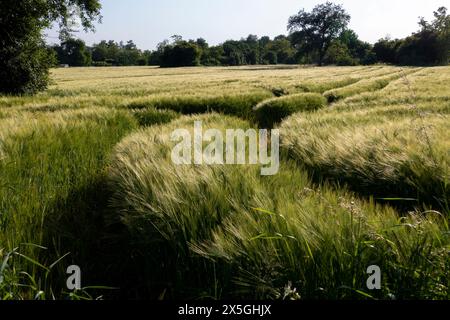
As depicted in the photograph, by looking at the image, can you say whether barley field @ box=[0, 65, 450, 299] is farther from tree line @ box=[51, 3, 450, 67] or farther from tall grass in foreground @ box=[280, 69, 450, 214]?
tree line @ box=[51, 3, 450, 67]

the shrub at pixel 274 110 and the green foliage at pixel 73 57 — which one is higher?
the green foliage at pixel 73 57

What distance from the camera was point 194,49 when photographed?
2876 inches

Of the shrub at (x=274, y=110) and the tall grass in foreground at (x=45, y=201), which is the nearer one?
the tall grass in foreground at (x=45, y=201)

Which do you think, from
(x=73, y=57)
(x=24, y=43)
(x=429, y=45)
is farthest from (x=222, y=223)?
(x=73, y=57)

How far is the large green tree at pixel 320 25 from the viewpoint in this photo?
7419 centimetres

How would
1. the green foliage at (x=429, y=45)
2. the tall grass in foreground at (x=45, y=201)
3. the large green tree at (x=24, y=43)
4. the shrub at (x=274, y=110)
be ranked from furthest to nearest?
the green foliage at (x=429, y=45)
the large green tree at (x=24, y=43)
the shrub at (x=274, y=110)
the tall grass in foreground at (x=45, y=201)

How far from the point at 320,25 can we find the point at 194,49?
93.5 ft

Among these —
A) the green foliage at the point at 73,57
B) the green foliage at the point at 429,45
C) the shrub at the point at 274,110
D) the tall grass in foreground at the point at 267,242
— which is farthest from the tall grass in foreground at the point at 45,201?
the green foliage at the point at 73,57

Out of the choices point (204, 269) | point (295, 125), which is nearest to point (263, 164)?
point (204, 269)

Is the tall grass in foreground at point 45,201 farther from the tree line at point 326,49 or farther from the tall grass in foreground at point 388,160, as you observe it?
the tree line at point 326,49

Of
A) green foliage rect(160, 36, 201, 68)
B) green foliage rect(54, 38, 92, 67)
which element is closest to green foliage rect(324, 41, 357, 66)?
green foliage rect(160, 36, 201, 68)

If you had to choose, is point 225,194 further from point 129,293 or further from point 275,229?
point 129,293

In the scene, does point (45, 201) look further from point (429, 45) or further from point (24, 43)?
point (429, 45)

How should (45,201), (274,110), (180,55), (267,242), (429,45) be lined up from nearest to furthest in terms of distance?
(267,242) → (45,201) → (274,110) → (429,45) → (180,55)
